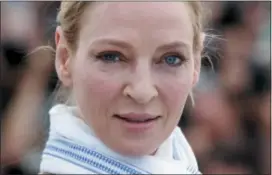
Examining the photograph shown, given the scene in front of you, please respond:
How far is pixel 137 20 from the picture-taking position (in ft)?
3.46

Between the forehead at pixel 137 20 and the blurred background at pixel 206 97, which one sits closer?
the forehead at pixel 137 20

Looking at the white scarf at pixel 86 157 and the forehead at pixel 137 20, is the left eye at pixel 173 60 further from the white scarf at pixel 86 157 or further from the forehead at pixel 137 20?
the white scarf at pixel 86 157

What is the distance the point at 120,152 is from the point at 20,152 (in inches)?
62.0

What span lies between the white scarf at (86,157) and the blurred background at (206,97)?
1200 mm

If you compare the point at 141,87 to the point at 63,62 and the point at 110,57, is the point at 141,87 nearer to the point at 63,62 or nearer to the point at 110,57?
the point at 110,57


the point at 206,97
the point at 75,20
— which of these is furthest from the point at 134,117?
the point at 206,97

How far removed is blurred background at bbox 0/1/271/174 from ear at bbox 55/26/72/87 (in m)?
1.18

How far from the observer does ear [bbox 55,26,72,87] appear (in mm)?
1181

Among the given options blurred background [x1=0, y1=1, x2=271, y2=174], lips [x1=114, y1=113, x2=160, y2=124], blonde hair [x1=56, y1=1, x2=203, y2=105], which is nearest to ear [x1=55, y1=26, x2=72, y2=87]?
blonde hair [x1=56, y1=1, x2=203, y2=105]

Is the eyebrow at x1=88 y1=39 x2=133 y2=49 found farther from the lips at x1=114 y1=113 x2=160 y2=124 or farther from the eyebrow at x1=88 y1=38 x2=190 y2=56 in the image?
the lips at x1=114 y1=113 x2=160 y2=124

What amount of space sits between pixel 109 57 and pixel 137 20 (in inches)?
2.9

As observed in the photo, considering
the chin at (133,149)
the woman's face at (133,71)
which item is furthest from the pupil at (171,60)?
the chin at (133,149)

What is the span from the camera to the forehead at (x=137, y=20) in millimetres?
1055

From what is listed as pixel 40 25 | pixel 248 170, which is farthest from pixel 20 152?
pixel 248 170
